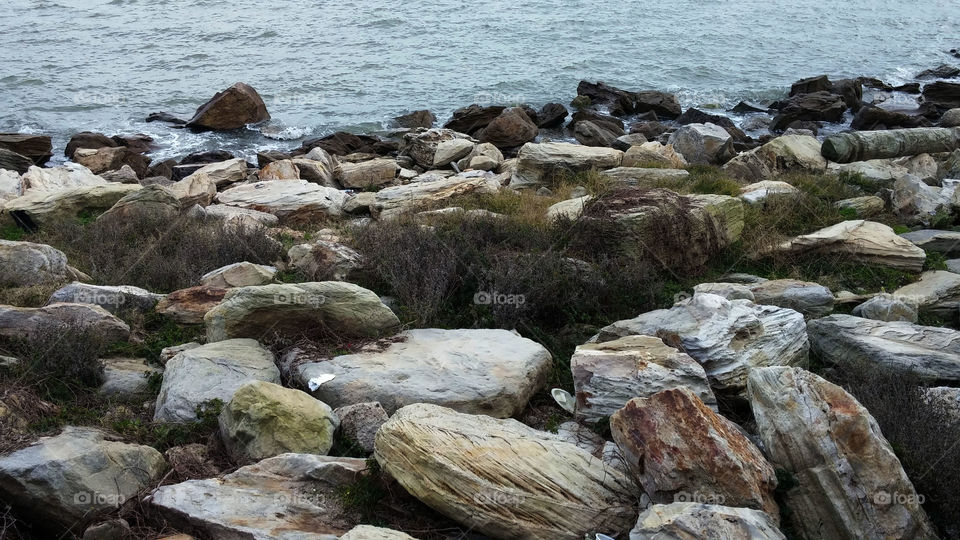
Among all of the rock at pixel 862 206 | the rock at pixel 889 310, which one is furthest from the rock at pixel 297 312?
the rock at pixel 862 206

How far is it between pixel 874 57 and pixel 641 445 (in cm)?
3481

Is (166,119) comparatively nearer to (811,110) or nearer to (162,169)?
(162,169)

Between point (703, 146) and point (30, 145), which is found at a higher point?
point (703, 146)

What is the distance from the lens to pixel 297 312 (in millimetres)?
6715

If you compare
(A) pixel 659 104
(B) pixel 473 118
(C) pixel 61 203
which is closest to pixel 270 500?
(C) pixel 61 203

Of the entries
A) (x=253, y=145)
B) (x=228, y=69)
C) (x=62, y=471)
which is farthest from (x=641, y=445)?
(x=228, y=69)

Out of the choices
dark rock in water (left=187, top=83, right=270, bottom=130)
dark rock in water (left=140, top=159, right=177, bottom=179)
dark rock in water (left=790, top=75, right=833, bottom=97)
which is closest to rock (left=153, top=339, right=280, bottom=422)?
dark rock in water (left=140, top=159, right=177, bottom=179)

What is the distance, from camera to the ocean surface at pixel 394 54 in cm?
2453

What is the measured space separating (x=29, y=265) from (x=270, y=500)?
5353mm

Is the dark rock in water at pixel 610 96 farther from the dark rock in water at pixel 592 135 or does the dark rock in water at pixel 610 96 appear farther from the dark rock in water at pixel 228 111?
the dark rock in water at pixel 228 111

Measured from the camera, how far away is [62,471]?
466 centimetres

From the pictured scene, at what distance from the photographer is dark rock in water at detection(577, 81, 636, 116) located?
25.0m

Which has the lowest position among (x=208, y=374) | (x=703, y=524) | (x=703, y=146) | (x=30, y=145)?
(x=30, y=145)

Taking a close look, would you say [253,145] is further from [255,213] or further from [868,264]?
[868,264]
